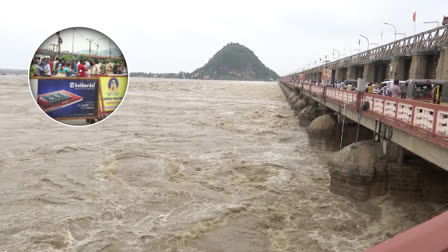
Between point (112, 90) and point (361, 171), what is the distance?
24.8 ft

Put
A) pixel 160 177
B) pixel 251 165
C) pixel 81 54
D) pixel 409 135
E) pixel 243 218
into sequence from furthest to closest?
pixel 251 165 → pixel 160 177 → pixel 243 218 → pixel 409 135 → pixel 81 54

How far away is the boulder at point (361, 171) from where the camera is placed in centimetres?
947

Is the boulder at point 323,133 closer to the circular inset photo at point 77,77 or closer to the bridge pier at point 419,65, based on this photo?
the bridge pier at point 419,65

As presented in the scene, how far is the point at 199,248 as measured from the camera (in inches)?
284

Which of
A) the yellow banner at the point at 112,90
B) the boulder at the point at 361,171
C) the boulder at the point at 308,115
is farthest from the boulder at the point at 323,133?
the yellow banner at the point at 112,90

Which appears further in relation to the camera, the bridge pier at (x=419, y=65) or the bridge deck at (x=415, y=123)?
the bridge pier at (x=419, y=65)

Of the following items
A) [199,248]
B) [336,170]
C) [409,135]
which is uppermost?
[409,135]

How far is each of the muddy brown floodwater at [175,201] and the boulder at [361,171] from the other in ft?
0.94

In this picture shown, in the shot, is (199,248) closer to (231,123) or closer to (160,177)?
(160,177)

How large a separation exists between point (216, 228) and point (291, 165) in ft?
21.3

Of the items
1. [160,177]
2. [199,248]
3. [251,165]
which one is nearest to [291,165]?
[251,165]

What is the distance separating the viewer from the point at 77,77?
10.3 feet

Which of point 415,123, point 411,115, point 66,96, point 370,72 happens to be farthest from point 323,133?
point 66,96

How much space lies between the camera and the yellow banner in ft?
11.3
